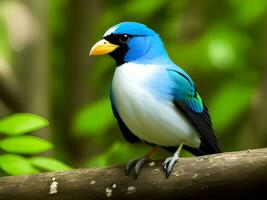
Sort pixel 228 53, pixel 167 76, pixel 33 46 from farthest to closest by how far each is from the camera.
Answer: pixel 33 46, pixel 228 53, pixel 167 76

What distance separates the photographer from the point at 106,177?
2.87 meters

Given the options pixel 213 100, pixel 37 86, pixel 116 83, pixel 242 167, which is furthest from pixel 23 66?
pixel 242 167

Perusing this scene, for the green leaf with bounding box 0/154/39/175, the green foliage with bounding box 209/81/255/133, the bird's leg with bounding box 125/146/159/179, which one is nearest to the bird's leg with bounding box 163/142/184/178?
the bird's leg with bounding box 125/146/159/179

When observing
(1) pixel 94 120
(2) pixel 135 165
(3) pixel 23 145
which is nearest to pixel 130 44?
(2) pixel 135 165

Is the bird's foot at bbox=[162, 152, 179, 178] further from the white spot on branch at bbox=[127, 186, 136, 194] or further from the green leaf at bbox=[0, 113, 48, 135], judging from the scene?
the green leaf at bbox=[0, 113, 48, 135]

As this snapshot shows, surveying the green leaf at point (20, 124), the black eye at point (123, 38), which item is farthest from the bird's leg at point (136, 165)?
the black eye at point (123, 38)

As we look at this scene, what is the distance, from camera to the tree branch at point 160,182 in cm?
267

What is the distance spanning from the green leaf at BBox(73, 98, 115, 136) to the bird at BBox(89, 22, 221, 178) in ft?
2.60

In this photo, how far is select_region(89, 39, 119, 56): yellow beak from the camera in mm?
3061

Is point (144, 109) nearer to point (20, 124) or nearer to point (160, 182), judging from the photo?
point (160, 182)

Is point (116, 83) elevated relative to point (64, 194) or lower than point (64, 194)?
elevated

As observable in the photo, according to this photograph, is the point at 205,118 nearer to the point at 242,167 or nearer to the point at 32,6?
the point at 242,167

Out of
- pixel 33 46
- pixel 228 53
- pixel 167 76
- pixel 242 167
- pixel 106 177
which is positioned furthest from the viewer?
pixel 33 46

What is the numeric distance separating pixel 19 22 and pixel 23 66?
29cm
